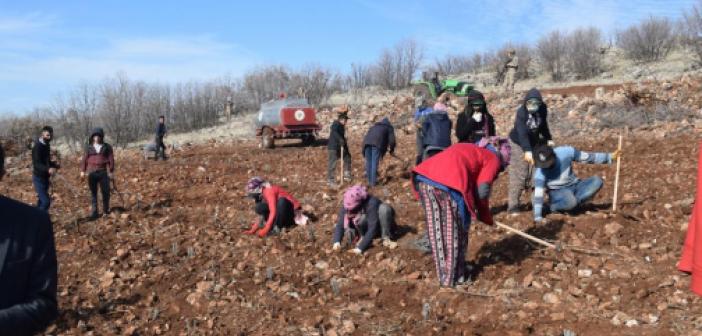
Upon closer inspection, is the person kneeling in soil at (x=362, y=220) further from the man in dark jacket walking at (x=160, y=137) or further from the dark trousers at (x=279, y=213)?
the man in dark jacket walking at (x=160, y=137)

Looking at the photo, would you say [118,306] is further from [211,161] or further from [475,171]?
[211,161]

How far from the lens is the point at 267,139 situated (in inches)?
718

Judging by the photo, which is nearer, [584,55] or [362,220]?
[362,220]

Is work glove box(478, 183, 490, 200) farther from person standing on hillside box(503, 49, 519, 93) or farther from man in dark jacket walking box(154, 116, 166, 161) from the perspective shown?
person standing on hillside box(503, 49, 519, 93)

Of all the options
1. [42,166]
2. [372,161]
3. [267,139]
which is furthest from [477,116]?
[267,139]

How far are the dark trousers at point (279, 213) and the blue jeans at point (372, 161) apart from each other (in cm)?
227

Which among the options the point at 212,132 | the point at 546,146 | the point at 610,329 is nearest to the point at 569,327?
the point at 610,329

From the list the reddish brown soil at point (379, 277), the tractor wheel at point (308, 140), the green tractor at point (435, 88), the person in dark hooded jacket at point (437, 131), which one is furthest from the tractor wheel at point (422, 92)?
the person in dark hooded jacket at point (437, 131)

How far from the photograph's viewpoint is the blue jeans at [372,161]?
9516 millimetres

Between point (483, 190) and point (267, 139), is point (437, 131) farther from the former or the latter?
point (267, 139)

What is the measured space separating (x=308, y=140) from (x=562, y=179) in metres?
13.3

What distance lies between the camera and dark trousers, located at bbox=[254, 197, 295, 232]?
739cm

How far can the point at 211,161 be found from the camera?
49.8ft

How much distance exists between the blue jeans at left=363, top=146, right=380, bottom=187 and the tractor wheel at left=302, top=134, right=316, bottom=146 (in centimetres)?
914
